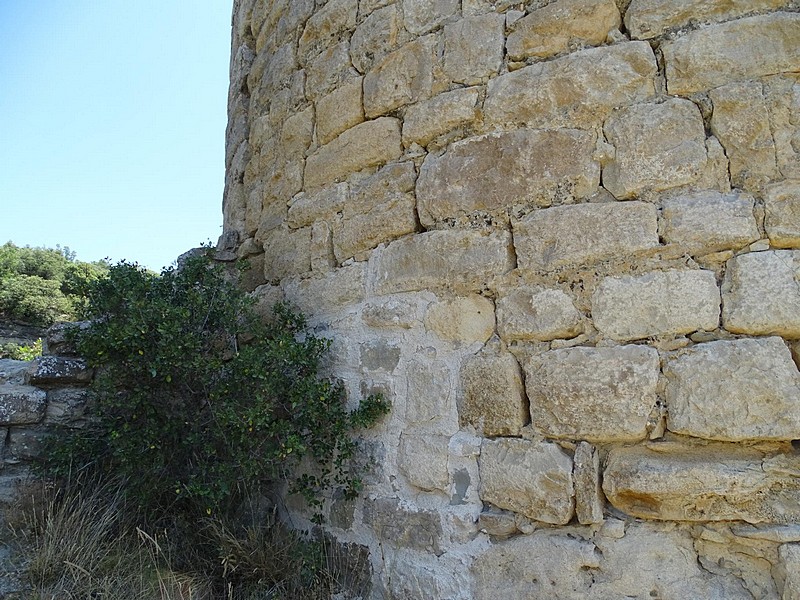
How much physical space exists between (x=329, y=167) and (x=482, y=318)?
44.1 inches

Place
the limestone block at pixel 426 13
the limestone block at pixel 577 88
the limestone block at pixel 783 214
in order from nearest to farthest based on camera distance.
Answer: the limestone block at pixel 783 214 → the limestone block at pixel 577 88 → the limestone block at pixel 426 13

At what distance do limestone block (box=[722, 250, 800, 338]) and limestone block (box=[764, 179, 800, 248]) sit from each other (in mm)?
42

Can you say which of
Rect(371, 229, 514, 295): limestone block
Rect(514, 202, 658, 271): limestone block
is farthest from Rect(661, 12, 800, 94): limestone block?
Rect(371, 229, 514, 295): limestone block

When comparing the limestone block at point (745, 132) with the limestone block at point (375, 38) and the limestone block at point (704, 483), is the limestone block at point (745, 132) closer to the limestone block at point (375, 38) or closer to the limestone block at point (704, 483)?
the limestone block at point (704, 483)

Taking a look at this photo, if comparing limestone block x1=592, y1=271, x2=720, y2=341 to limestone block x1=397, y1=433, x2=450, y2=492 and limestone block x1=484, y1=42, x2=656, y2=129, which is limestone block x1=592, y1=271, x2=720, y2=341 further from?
limestone block x1=397, y1=433, x2=450, y2=492

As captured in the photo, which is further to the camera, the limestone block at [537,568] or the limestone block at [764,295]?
the limestone block at [537,568]

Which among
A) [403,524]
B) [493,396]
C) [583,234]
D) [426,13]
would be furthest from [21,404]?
[583,234]

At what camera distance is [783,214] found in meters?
2.00

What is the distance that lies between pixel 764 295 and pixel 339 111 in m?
1.91

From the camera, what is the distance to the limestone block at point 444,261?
2.35 m

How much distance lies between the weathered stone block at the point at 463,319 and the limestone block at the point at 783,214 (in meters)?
0.91

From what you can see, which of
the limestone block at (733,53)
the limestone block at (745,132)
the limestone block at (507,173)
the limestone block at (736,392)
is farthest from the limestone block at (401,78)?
the limestone block at (736,392)

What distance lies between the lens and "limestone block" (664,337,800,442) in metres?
1.87

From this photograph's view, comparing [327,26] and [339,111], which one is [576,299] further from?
[327,26]
